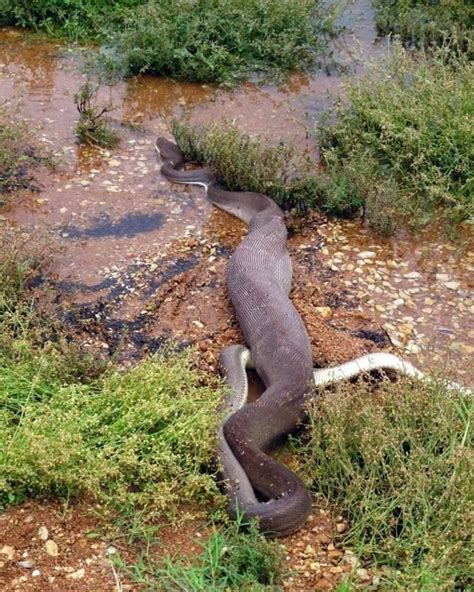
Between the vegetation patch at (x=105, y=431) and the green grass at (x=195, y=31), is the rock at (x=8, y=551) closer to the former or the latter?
the vegetation patch at (x=105, y=431)

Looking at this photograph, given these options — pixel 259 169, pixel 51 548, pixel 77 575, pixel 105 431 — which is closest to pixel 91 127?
pixel 259 169

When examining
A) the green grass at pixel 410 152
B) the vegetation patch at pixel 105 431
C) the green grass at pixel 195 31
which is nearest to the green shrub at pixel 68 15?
the green grass at pixel 195 31

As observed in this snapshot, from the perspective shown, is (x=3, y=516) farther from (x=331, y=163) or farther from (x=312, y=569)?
(x=331, y=163)

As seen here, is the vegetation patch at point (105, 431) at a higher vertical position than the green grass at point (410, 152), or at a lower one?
lower

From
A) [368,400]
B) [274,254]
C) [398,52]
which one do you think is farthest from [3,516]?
[398,52]

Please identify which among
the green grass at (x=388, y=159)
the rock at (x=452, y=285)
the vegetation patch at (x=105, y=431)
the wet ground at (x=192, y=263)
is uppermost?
the green grass at (x=388, y=159)

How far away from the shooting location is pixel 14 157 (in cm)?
755

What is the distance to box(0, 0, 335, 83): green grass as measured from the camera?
30.6 ft

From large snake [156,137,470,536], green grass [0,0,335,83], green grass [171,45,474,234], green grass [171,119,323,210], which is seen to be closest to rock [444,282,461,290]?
green grass [171,45,474,234]

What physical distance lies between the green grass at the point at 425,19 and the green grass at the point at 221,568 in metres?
7.08

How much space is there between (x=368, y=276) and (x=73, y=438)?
302 centimetres

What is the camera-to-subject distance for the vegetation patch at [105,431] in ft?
13.3

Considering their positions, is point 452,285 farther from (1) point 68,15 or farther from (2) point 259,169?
(1) point 68,15

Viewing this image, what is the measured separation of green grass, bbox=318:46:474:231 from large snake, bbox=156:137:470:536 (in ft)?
2.46
